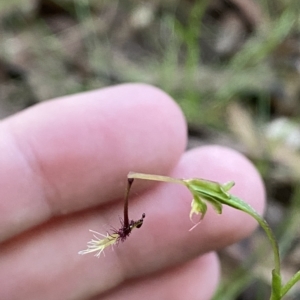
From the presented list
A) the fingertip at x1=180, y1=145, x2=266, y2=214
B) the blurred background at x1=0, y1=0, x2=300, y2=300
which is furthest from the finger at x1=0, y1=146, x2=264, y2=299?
the blurred background at x1=0, y1=0, x2=300, y2=300

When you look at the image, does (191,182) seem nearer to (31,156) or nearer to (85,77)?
(31,156)

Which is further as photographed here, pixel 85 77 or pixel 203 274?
pixel 85 77

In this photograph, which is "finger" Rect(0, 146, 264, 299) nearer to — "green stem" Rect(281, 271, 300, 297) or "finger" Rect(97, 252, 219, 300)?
"finger" Rect(97, 252, 219, 300)

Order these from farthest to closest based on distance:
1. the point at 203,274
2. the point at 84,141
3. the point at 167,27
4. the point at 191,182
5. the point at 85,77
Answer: the point at 167,27 → the point at 85,77 → the point at 203,274 → the point at 84,141 → the point at 191,182

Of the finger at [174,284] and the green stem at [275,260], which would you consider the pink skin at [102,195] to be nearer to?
the finger at [174,284]

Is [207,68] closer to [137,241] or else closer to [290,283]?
[137,241]

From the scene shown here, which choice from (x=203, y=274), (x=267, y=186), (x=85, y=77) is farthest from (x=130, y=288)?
(x=85, y=77)

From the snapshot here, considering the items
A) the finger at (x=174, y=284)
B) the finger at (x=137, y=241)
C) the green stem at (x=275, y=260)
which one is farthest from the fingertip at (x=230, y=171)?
the green stem at (x=275, y=260)
